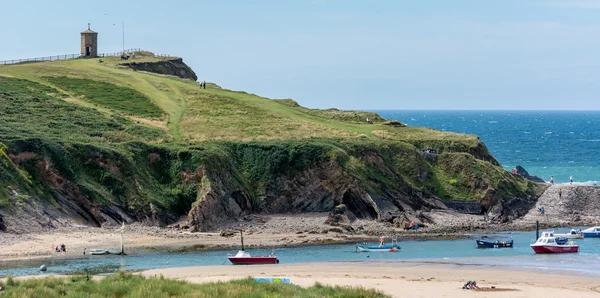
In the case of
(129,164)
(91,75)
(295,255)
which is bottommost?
(295,255)

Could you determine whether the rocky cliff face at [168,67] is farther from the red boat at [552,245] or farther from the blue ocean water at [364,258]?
the red boat at [552,245]

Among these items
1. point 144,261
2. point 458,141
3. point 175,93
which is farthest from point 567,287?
point 175,93

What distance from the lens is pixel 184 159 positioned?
80625 mm

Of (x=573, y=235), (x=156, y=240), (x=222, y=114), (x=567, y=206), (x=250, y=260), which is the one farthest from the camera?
(x=222, y=114)

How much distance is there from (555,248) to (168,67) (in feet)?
258

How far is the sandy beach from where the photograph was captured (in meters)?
49.1

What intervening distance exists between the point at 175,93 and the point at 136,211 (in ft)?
133

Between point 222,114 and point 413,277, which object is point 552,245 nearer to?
point 413,277

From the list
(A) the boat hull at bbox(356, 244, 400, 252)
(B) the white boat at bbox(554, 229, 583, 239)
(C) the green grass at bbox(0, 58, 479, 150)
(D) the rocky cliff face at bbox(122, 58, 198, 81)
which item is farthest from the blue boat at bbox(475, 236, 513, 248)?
(D) the rocky cliff face at bbox(122, 58, 198, 81)

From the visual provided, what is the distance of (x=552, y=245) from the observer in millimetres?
67500

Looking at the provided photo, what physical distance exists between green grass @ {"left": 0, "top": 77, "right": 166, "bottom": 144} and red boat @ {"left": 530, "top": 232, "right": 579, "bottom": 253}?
36.0m

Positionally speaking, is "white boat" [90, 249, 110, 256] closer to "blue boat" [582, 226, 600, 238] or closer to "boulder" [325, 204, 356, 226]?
"boulder" [325, 204, 356, 226]

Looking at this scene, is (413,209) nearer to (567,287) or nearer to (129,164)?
(129,164)

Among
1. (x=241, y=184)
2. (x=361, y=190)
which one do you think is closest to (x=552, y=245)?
(x=361, y=190)
